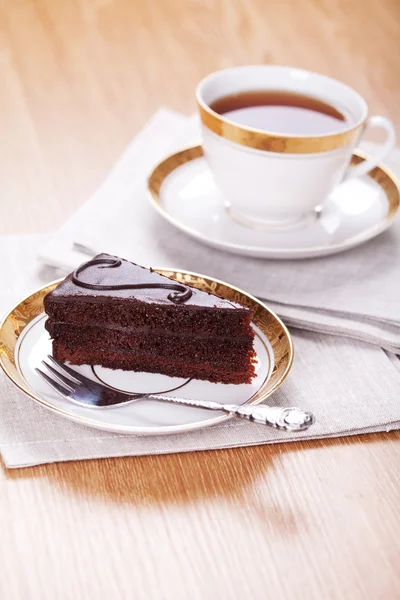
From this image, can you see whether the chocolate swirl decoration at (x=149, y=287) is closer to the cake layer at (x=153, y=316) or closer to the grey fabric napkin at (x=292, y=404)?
the cake layer at (x=153, y=316)

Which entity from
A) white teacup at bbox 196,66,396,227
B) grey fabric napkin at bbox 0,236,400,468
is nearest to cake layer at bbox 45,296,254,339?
grey fabric napkin at bbox 0,236,400,468

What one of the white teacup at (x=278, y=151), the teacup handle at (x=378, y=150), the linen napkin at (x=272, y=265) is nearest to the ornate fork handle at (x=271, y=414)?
the linen napkin at (x=272, y=265)

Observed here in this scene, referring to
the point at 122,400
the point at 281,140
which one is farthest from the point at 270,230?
the point at 122,400

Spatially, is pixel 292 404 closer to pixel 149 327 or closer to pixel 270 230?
pixel 149 327

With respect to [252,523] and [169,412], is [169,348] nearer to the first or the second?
[169,412]

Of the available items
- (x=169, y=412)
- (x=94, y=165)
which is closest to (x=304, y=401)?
(x=169, y=412)

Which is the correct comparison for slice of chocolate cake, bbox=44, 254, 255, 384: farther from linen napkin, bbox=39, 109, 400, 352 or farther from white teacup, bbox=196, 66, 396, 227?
white teacup, bbox=196, 66, 396, 227
